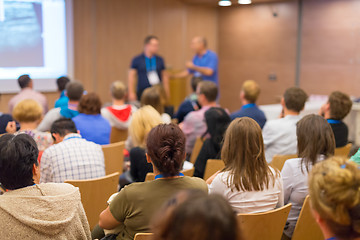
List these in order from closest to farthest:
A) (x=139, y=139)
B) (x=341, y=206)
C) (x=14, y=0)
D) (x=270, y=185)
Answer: (x=341, y=206) < (x=270, y=185) < (x=139, y=139) < (x=14, y=0)

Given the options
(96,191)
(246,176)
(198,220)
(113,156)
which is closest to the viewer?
(198,220)

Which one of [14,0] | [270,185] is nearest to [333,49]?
[14,0]

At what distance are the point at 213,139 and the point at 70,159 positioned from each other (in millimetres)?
1262

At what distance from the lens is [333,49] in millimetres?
8070

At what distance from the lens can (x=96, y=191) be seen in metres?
2.85

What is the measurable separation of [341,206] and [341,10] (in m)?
7.26

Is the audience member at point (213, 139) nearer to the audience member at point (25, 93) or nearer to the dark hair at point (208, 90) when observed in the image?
the dark hair at point (208, 90)

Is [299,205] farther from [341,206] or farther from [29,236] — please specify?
[29,236]

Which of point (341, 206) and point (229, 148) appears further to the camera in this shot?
point (229, 148)

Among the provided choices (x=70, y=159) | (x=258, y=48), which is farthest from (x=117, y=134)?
(x=258, y=48)

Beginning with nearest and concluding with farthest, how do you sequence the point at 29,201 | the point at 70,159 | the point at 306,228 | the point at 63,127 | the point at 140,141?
the point at 29,201
the point at 306,228
the point at 70,159
the point at 63,127
the point at 140,141

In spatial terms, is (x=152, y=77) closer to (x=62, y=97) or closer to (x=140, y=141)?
(x=62, y=97)

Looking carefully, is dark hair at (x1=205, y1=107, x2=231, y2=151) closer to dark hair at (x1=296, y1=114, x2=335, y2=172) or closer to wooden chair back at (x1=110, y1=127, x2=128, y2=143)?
dark hair at (x1=296, y1=114, x2=335, y2=172)

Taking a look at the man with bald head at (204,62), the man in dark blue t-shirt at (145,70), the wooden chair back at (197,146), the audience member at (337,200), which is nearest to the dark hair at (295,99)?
the wooden chair back at (197,146)
